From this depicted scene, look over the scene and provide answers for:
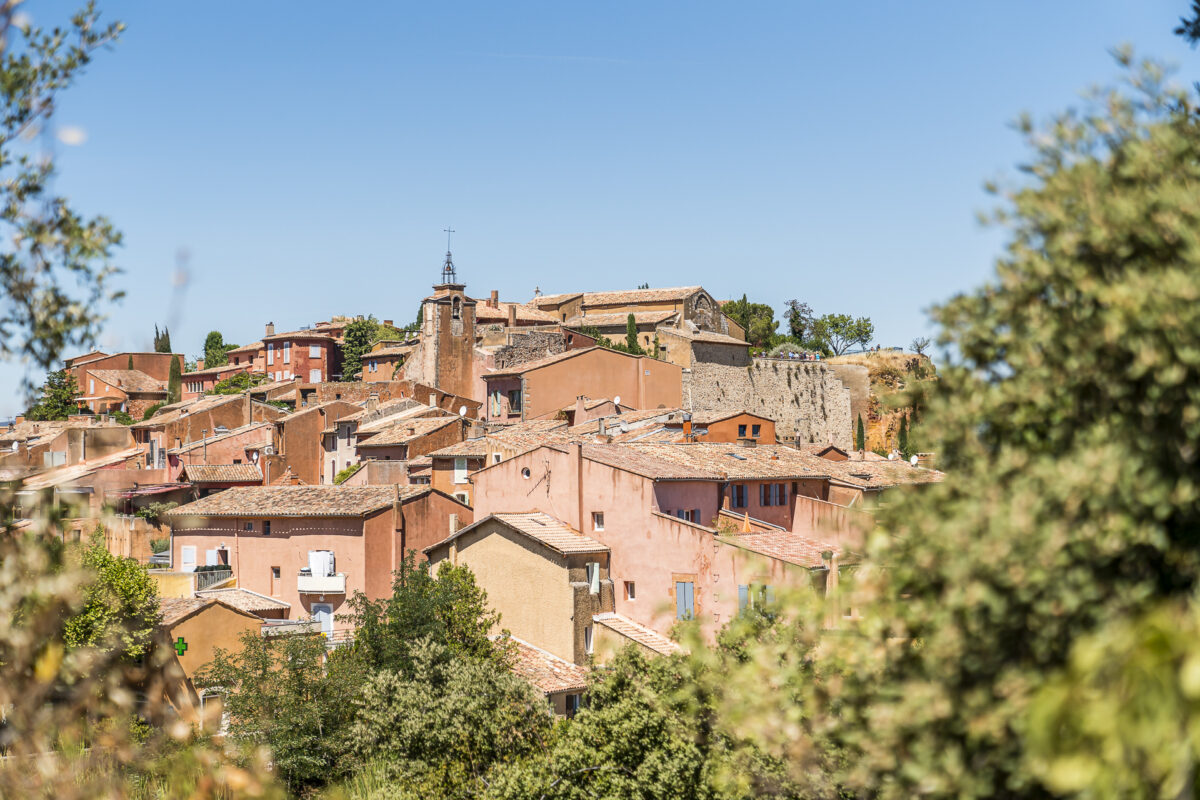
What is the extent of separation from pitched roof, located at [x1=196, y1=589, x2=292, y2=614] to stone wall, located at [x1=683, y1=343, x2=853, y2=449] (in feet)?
90.2

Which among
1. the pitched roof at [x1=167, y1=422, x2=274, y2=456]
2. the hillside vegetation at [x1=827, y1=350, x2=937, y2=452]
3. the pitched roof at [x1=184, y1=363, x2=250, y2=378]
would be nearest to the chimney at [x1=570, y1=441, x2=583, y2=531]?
the pitched roof at [x1=167, y1=422, x2=274, y2=456]

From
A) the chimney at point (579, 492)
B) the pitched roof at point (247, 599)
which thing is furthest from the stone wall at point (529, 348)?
the chimney at point (579, 492)

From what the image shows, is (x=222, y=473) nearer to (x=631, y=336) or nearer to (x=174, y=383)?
(x=631, y=336)

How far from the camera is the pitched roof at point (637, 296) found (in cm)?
7700

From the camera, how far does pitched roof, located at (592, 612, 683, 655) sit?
1106 inches

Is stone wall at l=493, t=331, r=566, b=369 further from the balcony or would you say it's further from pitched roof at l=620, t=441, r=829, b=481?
the balcony

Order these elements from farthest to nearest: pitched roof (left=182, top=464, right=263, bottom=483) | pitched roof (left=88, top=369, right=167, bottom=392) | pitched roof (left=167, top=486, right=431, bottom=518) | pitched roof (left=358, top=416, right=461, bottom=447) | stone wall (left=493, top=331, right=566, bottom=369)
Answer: pitched roof (left=88, top=369, right=167, bottom=392) → stone wall (left=493, top=331, right=566, bottom=369) → pitched roof (left=182, top=464, right=263, bottom=483) → pitched roof (left=358, top=416, right=461, bottom=447) → pitched roof (left=167, top=486, right=431, bottom=518)

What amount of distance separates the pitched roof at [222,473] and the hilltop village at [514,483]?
18cm

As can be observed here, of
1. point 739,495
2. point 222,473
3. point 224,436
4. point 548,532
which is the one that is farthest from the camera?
point 224,436

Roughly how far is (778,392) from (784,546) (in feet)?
128

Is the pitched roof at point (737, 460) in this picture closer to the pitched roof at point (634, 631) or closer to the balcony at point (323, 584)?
the pitched roof at point (634, 631)

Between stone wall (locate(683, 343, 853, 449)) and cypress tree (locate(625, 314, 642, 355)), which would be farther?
cypress tree (locate(625, 314, 642, 355))

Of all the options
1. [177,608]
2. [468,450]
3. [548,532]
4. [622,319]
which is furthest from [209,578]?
[622,319]

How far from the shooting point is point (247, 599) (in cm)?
3756
